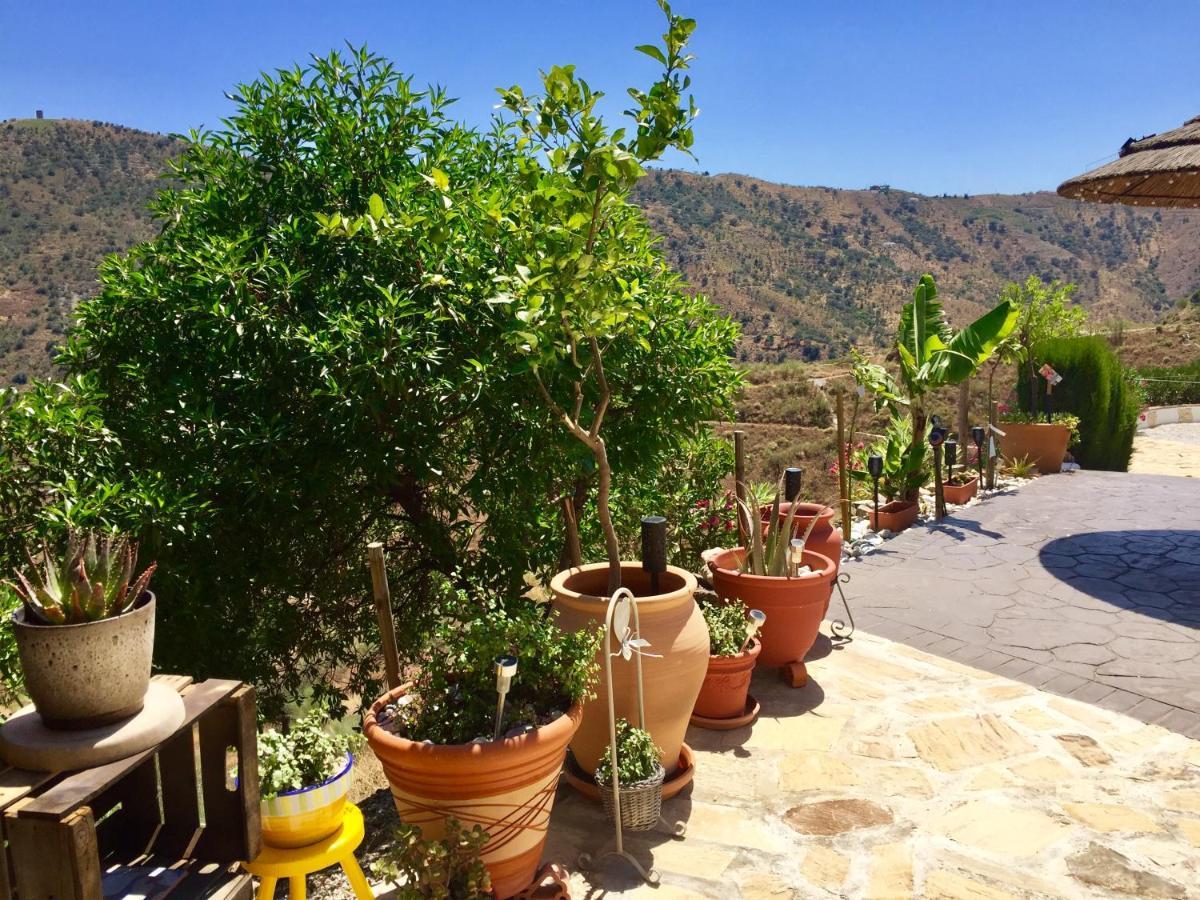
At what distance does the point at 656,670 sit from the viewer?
10.4 feet

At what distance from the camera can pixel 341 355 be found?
3.45m

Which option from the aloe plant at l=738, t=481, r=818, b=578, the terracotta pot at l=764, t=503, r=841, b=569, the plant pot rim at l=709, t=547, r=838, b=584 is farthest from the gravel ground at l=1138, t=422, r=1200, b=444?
the aloe plant at l=738, t=481, r=818, b=578

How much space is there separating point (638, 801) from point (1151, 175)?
22.1ft

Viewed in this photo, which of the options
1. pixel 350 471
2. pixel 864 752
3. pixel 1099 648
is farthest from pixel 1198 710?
pixel 350 471

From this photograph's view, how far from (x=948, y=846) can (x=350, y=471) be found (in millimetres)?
3059

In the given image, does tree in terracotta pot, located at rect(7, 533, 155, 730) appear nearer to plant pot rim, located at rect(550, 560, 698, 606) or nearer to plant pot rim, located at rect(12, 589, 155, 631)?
plant pot rim, located at rect(12, 589, 155, 631)

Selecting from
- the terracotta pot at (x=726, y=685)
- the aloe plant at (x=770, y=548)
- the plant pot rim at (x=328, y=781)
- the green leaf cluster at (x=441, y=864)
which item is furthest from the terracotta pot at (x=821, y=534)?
the plant pot rim at (x=328, y=781)

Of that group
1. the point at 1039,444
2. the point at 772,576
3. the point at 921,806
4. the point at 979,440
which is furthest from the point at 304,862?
the point at 1039,444

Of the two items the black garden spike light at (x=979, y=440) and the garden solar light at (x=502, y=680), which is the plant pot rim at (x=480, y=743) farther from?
the black garden spike light at (x=979, y=440)

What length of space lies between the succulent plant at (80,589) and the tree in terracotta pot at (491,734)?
1.02m

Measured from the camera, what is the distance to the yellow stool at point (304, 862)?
7.05 ft

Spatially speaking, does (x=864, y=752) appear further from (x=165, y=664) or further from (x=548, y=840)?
(x=165, y=664)

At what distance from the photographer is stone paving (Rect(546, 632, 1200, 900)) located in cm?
285

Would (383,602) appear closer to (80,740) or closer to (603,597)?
(603,597)
